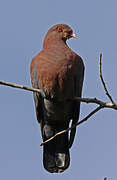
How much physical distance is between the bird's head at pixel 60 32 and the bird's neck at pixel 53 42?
0.08ft

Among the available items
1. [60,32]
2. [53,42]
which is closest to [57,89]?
[53,42]

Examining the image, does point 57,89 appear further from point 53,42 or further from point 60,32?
point 60,32

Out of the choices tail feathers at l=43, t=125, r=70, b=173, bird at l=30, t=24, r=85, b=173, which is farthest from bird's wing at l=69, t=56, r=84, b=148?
tail feathers at l=43, t=125, r=70, b=173

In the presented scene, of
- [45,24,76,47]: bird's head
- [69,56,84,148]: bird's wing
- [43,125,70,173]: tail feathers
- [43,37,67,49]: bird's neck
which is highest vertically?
[45,24,76,47]: bird's head

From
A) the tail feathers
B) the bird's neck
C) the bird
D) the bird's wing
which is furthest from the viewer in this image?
the tail feathers

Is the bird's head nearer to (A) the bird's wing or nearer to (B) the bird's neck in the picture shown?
(B) the bird's neck

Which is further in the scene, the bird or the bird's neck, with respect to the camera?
the bird's neck

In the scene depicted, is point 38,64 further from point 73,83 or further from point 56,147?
point 56,147

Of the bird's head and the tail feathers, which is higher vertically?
the bird's head

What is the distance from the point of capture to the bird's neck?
236 inches

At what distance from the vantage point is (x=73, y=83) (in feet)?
18.4

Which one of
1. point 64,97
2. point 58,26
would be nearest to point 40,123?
point 64,97

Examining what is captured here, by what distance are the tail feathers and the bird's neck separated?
110cm

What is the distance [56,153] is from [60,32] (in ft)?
5.43
